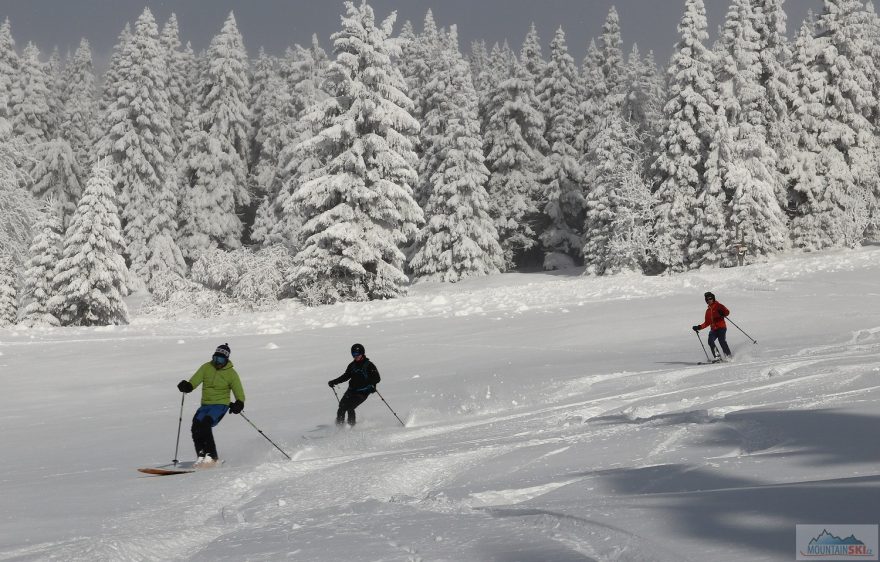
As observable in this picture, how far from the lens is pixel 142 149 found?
54.8 m

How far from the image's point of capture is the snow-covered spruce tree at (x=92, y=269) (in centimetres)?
3638

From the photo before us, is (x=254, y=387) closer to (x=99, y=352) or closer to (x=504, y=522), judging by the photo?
(x=99, y=352)

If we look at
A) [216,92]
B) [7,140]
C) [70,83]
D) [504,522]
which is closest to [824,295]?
[504,522]

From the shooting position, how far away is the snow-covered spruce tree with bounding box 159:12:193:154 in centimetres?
6481

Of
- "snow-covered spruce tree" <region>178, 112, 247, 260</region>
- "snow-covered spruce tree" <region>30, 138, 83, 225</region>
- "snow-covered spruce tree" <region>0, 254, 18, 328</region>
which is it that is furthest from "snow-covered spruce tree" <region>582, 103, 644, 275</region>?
"snow-covered spruce tree" <region>30, 138, 83, 225</region>

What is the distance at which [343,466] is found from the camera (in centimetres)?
902

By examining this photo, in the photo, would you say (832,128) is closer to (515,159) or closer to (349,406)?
(515,159)

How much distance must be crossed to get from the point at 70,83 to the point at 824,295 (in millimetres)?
62550

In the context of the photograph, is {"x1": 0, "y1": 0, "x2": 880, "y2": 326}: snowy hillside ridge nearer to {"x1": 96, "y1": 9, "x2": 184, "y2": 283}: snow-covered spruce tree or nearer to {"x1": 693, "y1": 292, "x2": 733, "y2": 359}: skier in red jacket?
{"x1": 96, "y1": 9, "x2": 184, "y2": 283}: snow-covered spruce tree

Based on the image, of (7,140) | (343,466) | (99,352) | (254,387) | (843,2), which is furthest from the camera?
(843,2)

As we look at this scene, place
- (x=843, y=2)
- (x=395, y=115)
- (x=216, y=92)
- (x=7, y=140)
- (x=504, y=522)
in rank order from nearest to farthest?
1. (x=504, y=522)
2. (x=7, y=140)
3. (x=395, y=115)
4. (x=843, y=2)
5. (x=216, y=92)

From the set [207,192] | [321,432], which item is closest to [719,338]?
[321,432]

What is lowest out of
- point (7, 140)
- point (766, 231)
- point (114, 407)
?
point (114, 407)

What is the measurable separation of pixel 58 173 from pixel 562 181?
1362 inches
